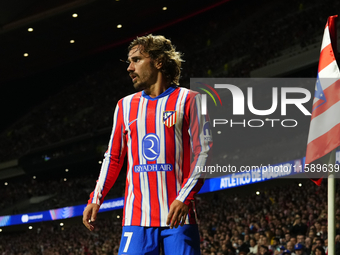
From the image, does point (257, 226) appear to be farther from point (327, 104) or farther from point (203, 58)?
point (203, 58)

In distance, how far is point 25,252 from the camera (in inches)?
921

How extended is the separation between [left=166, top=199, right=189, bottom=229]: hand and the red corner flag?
127 centimetres

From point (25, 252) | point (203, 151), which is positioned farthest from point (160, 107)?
point (25, 252)

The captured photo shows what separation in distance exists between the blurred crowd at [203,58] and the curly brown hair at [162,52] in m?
18.3

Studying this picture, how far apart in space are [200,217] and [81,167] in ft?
47.2

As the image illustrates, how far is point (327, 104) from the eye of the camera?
328 cm

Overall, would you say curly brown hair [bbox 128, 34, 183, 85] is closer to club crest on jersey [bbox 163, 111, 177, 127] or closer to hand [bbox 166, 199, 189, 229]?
club crest on jersey [bbox 163, 111, 177, 127]

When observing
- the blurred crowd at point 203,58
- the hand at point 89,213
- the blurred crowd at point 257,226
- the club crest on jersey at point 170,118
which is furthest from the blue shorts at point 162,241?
the blurred crowd at point 203,58

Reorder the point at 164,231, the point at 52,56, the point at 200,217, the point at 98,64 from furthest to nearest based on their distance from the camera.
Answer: the point at 98,64 < the point at 52,56 < the point at 200,217 < the point at 164,231

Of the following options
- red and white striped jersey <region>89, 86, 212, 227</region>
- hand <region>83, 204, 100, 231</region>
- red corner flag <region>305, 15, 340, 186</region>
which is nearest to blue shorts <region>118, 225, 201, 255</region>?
red and white striped jersey <region>89, 86, 212, 227</region>

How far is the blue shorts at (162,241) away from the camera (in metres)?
2.38

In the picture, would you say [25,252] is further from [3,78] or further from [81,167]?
[3,78]

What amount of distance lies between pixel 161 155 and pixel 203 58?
2441 centimetres

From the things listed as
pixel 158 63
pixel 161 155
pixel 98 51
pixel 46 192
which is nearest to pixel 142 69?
pixel 158 63
